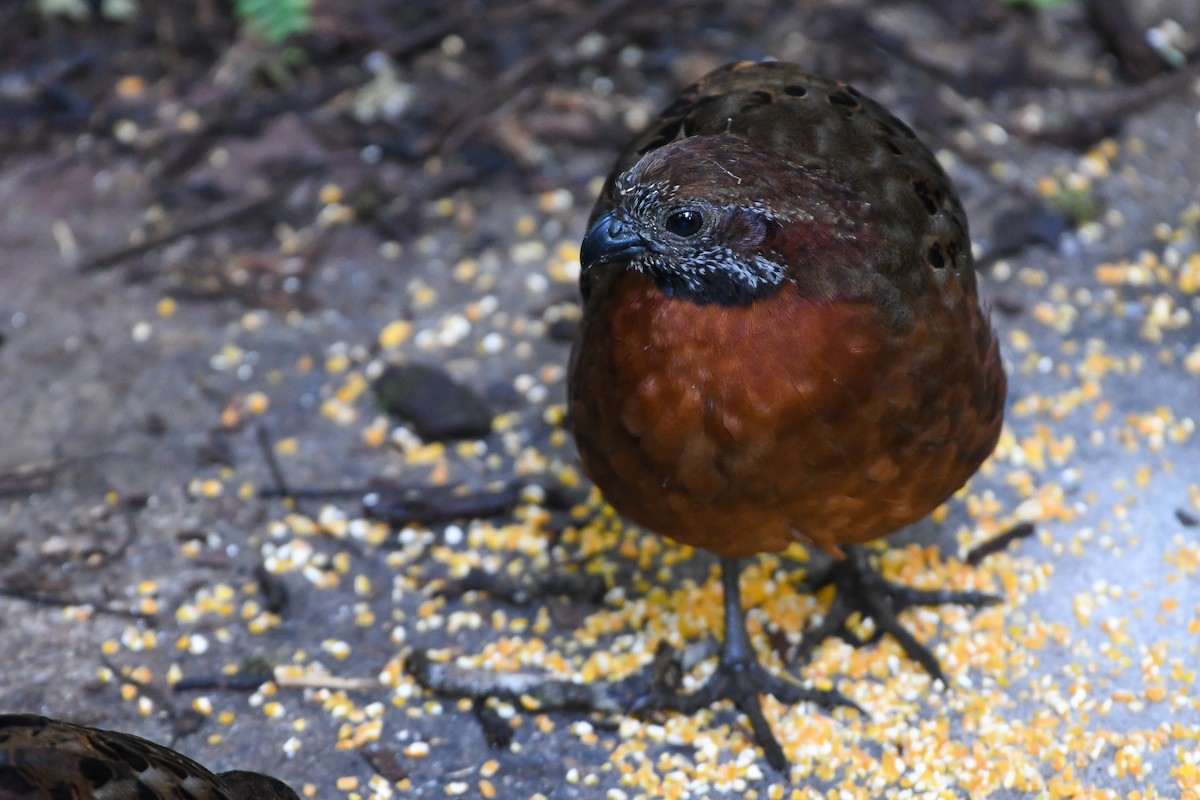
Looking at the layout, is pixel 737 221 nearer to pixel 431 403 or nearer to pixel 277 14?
pixel 431 403

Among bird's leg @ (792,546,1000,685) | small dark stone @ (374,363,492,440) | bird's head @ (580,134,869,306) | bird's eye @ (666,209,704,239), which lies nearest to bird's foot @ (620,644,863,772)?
bird's leg @ (792,546,1000,685)

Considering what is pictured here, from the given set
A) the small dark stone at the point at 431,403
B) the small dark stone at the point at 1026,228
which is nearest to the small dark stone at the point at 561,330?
the small dark stone at the point at 431,403

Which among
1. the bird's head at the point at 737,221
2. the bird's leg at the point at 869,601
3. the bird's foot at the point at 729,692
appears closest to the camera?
the bird's head at the point at 737,221

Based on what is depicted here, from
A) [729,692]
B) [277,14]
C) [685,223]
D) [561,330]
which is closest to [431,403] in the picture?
[561,330]

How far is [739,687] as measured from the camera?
4074 mm

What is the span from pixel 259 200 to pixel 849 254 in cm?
335

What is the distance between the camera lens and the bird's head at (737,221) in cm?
318

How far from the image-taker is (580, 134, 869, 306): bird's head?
3.18 m

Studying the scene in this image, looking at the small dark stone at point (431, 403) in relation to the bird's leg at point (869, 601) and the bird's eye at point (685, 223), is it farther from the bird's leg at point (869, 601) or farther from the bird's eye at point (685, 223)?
the bird's eye at point (685, 223)

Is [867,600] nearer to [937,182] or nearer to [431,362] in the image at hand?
[937,182]

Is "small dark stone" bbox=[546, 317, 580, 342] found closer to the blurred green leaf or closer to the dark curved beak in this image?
the dark curved beak

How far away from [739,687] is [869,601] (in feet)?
1.72

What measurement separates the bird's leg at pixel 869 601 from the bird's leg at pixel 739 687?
18cm

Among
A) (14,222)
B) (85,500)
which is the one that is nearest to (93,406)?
(85,500)
